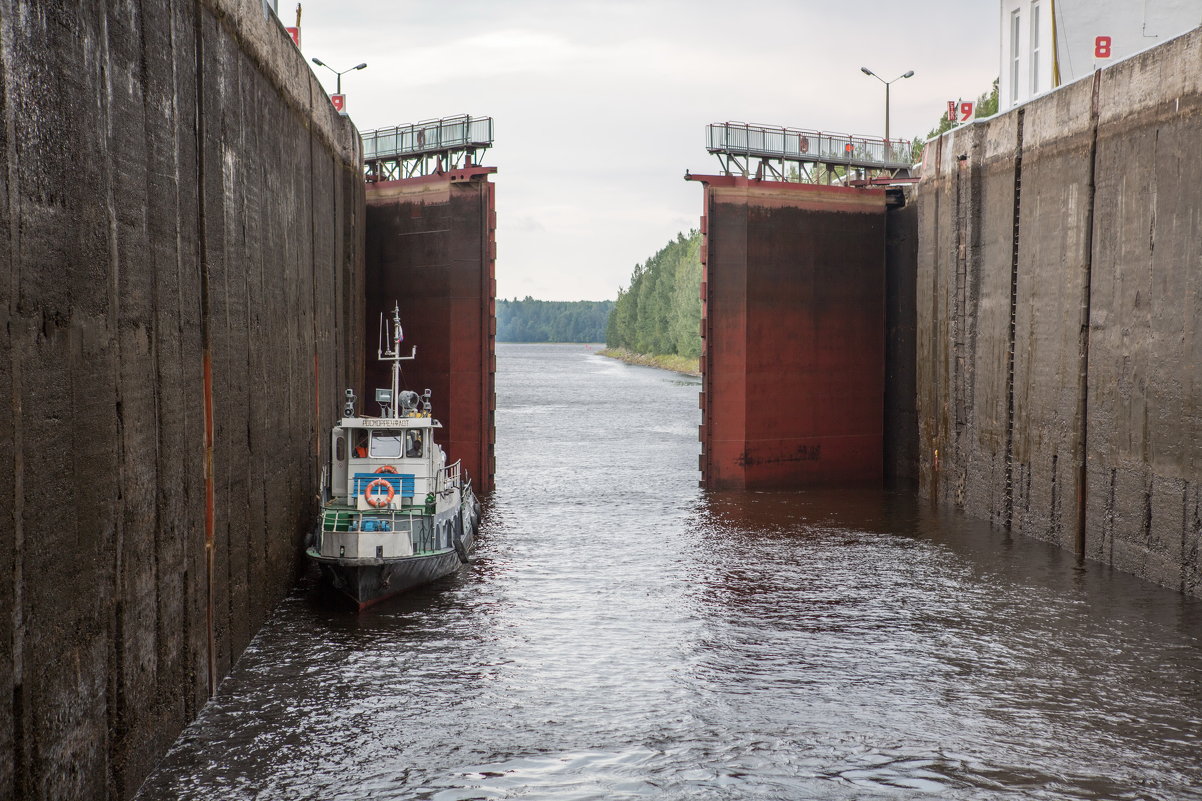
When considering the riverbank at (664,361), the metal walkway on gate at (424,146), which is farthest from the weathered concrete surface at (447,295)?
the riverbank at (664,361)

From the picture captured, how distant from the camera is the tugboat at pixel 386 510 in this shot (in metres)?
16.8

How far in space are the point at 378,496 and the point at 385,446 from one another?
945mm

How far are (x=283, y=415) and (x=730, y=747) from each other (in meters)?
8.44

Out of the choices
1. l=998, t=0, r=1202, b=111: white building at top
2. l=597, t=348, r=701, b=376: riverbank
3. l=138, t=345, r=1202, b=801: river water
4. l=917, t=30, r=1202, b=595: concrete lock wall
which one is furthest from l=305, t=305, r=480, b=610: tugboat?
l=597, t=348, r=701, b=376: riverbank

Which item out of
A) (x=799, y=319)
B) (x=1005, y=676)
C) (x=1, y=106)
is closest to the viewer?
(x=1, y=106)

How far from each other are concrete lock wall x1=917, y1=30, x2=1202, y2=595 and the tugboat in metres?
10.8

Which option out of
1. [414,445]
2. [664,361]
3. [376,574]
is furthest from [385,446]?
[664,361]

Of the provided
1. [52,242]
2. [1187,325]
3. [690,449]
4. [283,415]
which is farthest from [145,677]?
[690,449]

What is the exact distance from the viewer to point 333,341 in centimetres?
2227

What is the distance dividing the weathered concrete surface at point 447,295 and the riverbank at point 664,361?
6162 centimetres

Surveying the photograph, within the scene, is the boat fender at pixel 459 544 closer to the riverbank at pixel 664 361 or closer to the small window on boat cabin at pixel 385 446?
the small window on boat cabin at pixel 385 446

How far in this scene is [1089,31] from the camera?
22141 mm

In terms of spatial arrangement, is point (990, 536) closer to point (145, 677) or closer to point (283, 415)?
point (283, 415)

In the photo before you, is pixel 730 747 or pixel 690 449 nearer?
pixel 730 747
